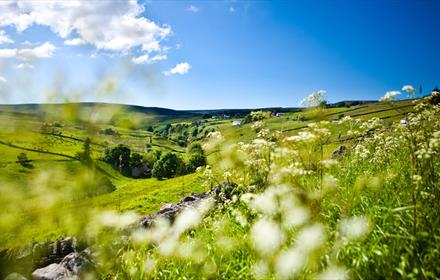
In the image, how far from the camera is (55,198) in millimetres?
2250

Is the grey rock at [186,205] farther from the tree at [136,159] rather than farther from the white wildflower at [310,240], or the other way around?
the tree at [136,159]

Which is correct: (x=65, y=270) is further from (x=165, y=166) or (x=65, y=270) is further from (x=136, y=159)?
(x=136, y=159)

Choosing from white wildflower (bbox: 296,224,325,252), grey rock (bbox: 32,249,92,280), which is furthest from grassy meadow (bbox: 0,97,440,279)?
grey rock (bbox: 32,249,92,280)

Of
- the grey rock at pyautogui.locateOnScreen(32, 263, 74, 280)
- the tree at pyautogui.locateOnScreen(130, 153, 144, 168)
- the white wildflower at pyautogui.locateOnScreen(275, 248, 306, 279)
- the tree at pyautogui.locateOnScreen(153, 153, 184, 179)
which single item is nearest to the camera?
the white wildflower at pyautogui.locateOnScreen(275, 248, 306, 279)

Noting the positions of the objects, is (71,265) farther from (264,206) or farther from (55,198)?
(55,198)

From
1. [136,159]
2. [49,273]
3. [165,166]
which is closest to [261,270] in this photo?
[49,273]

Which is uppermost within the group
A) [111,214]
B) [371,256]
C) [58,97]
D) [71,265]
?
[58,97]

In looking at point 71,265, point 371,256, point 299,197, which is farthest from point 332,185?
point 71,265

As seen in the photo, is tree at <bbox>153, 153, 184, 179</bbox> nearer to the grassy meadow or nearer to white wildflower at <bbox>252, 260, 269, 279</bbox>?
the grassy meadow

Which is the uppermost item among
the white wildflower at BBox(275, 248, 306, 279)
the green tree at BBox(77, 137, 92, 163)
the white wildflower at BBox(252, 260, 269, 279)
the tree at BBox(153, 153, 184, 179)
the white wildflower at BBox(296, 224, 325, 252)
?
the green tree at BBox(77, 137, 92, 163)

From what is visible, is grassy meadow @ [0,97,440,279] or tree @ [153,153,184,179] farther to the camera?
tree @ [153,153,184,179]

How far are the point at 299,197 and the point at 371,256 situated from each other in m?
1.36

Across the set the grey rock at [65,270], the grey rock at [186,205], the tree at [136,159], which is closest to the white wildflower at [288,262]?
the grey rock at [65,270]

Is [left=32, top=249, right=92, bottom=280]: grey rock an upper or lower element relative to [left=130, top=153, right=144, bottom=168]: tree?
upper
